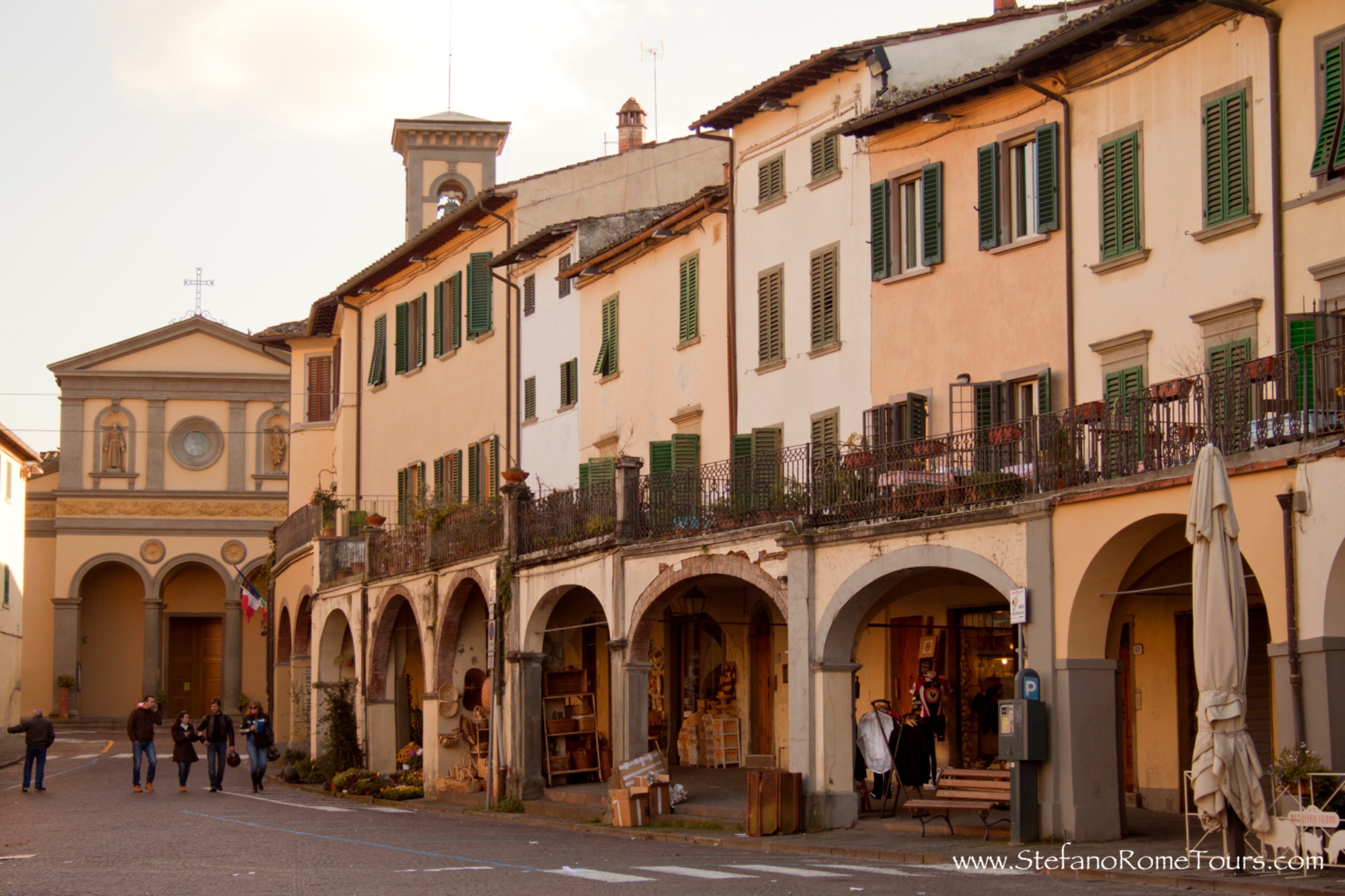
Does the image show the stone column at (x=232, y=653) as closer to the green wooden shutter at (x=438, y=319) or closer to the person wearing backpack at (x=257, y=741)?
the green wooden shutter at (x=438, y=319)

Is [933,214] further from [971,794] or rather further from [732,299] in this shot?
[971,794]

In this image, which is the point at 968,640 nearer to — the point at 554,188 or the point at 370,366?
the point at 554,188

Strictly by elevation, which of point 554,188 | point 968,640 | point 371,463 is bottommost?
point 968,640

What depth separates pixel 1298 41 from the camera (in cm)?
1762

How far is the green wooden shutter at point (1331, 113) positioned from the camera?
668 inches

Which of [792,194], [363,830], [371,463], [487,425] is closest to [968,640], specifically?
[792,194]

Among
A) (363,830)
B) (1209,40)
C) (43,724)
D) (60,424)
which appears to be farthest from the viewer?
(60,424)

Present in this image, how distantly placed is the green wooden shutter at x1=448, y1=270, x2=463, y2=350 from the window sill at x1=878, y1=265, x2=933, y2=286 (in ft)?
48.6

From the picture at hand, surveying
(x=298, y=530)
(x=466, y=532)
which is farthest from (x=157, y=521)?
(x=466, y=532)

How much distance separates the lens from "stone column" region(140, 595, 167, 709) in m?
57.9

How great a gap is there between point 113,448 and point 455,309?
88.6 ft

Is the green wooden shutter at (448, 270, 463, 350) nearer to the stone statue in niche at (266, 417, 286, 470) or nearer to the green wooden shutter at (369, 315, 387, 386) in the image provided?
the green wooden shutter at (369, 315, 387, 386)

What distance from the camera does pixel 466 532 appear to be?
1159 inches

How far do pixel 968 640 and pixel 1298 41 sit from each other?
391 inches
